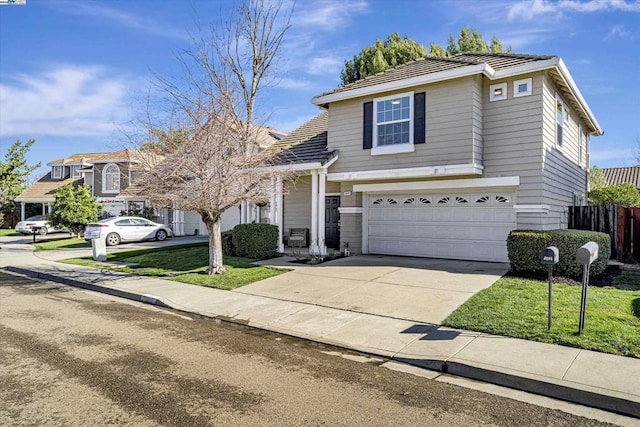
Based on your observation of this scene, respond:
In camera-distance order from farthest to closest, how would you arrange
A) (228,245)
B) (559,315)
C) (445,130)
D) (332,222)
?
1. (332,222)
2. (228,245)
3. (445,130)
4. (559,315)

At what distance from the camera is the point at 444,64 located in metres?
12.6

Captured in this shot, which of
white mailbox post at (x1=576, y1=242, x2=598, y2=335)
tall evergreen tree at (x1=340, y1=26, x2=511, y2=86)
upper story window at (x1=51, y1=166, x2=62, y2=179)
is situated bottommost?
white mailbox post at (x1=576, y1=242, x2=598, y2=335)

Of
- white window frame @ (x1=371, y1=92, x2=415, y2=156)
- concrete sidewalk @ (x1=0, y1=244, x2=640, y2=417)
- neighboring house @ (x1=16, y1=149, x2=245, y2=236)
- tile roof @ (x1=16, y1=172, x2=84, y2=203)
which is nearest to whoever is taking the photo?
concrete sidewalk @ (x1=0, y1=244, x2=640, y2=417)

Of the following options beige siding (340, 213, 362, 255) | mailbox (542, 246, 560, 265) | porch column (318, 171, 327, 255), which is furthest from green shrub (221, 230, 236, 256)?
mailbox (542, 246, 560, 265)

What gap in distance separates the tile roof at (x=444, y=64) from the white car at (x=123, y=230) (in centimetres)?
1315

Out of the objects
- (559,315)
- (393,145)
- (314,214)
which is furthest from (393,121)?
(559,315)

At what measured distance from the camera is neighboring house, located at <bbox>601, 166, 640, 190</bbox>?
35322mm

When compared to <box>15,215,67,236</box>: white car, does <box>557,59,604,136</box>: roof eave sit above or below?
above

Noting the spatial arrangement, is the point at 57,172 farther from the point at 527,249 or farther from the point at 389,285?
the point at 527,249

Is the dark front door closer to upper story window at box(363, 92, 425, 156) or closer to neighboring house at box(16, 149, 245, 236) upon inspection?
upper story window at box(363, 92, 425, 156)

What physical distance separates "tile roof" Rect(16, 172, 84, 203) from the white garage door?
30407 mm

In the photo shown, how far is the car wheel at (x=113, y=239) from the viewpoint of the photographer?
2056 centimetres

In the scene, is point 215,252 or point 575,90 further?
point 575,90

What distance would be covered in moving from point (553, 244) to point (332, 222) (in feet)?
27.4
